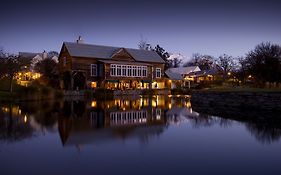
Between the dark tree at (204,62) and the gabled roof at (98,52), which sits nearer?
the gabled roof at (98,52)

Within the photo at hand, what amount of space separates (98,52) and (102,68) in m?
4.23

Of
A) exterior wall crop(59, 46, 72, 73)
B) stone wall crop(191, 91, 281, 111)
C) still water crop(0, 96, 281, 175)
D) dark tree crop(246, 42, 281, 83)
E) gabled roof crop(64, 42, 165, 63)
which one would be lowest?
still water crop(0, 96, 281, 175)

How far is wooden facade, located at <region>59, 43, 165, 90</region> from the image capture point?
53.2m

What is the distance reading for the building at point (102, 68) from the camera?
175ft

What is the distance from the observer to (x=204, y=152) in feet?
30.0

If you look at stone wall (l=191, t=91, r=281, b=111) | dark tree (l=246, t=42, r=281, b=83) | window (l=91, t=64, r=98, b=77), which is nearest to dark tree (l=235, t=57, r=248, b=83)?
dark tree (l=246, t=42, r=281, b=83)

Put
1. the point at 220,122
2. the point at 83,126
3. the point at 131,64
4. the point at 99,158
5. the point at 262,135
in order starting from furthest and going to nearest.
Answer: the point at 131,64 < the point at 220,122 < the point at 83,126 < the point at 262,135 < the point at 99,158

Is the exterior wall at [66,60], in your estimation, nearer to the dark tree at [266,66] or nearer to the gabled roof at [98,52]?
the gabled roof at [98,52]

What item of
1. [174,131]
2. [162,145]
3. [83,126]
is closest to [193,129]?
[174,131]

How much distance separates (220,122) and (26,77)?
5529cm

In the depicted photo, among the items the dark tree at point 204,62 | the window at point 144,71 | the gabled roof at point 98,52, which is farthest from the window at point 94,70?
the dark tree at point 204,62

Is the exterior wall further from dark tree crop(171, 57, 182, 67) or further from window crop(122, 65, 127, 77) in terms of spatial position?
dark tree crop(171, 57, 182, 67)

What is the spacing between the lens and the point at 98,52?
187 ft

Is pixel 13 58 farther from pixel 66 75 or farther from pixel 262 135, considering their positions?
pixel 262 135
